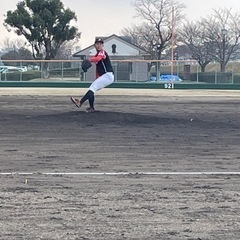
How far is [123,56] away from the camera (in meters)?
68.4

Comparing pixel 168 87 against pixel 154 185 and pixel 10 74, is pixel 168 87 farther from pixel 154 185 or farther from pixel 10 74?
pixel 154 185

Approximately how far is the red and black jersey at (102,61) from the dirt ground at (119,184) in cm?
224

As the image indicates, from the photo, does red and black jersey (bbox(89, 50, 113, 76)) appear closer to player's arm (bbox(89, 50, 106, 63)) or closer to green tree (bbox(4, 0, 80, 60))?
player's arm (bbox(89, 50, 106, 63))

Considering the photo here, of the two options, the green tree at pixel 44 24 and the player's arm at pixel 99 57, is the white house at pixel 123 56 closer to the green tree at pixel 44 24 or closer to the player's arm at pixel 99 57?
the green tree at pixel 44 24

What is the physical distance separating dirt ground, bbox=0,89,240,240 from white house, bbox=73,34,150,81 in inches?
1512

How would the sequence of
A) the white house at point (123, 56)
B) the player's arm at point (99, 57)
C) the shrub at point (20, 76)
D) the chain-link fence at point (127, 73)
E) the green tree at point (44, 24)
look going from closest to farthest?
1. the player's arm at point (99, 57)
2. the chain-link fence at point (127, 73)
3. the shrub at point (20, 76)
4. the white house at point (123, 56)
5. the green tree at point (44, 24)

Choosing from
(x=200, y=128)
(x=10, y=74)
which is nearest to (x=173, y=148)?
(x=200, y=128)

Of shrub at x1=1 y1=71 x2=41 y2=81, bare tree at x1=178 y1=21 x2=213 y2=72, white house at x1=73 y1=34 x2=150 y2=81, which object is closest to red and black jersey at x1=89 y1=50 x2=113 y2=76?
white house at x1=73 y1=34 x2=150 y2=81

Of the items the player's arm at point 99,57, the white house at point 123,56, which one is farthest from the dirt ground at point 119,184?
the white house at point 123,56

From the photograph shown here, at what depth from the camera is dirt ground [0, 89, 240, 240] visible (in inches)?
257

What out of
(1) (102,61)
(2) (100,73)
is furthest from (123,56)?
(1) (102,61)

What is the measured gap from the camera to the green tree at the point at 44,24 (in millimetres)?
70312

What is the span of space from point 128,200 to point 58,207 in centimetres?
83

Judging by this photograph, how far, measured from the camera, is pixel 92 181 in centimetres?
909
